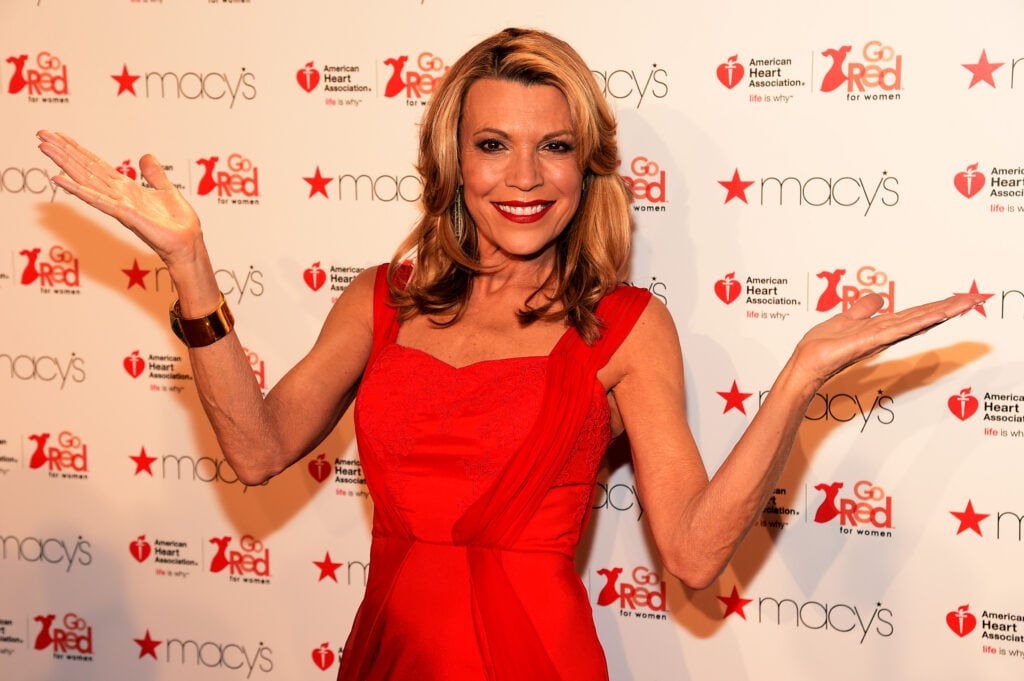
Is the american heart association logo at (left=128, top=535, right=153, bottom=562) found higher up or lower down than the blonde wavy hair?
lower down

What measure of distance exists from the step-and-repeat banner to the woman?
39 centimetres

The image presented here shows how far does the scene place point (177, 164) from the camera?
274cm

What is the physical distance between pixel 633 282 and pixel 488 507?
2.29ft

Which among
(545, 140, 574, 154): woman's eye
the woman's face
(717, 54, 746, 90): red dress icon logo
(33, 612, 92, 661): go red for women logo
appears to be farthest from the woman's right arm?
(33, 612, 92, 661): go red for women logo

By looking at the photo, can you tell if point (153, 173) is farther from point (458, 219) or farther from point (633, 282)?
point (633, 282)

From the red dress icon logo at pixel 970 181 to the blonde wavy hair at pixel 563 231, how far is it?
2.13ft

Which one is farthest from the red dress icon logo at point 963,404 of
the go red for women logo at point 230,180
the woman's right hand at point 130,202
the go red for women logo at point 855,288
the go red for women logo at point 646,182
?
the go red for women logo at point 230,180

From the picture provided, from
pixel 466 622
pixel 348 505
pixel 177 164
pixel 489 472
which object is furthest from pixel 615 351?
pixel 177 164

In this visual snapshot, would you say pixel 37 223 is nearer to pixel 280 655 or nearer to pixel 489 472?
pixel 280 655

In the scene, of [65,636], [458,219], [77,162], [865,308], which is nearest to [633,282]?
[458,219]

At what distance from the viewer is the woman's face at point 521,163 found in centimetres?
202

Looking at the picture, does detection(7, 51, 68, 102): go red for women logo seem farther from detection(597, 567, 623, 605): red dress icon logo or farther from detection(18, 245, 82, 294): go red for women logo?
detection(597, 567, 623, 605): red dress icon logo

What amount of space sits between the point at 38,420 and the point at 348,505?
0.85 m

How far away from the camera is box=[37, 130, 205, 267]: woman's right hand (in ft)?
6.10
